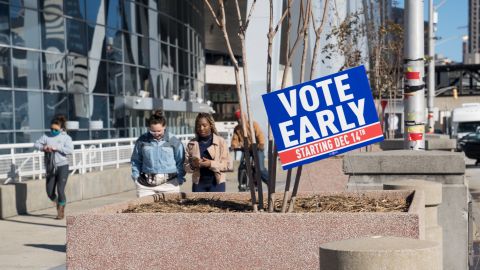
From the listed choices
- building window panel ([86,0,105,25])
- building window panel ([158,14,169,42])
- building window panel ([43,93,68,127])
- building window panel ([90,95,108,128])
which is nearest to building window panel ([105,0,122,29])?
building window panel ([86,0,105,25])

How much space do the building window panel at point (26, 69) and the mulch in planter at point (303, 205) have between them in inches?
819

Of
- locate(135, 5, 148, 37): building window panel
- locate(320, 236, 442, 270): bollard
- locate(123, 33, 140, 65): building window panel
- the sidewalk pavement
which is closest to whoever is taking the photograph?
locate(320, 236, 442, 270): bollard

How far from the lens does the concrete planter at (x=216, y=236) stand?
18.1 ft

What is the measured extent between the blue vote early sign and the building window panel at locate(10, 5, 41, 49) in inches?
877

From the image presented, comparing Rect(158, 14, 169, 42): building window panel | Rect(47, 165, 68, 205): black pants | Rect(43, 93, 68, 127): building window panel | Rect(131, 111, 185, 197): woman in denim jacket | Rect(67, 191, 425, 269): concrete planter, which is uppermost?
Rect(158, 14, 169, 42): building window panel

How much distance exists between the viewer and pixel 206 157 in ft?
30.5

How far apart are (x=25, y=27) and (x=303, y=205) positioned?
73.7 feet

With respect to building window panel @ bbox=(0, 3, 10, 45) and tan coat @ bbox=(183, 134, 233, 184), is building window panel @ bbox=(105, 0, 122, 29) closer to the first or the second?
building window panel @ bbox=(0, 3, 10, 45)

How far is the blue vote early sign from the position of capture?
19.3ft

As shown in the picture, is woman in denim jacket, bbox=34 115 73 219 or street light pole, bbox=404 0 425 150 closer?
street light pole, bbox=404 0 425 150

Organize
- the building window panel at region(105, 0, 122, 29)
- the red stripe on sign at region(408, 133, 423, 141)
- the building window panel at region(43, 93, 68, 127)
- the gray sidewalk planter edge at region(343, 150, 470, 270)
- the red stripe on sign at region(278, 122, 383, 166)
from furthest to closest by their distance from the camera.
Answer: the building window panel at region(105, 0, 122, 29) < the building window panel at region(43, 93, 68, 127) < the red stripe on sign at region(408, 133, 423, 141) < the gray sidewalk planter edge at region(343, 150, 470, 270) < the red stripe on sign at region(278, 122, 383, 166)

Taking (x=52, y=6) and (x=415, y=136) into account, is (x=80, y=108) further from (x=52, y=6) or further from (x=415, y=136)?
(x=415, y=136)

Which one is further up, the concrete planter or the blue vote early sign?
the blue vote early sign

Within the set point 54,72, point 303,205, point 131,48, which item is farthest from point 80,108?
point 303,205
